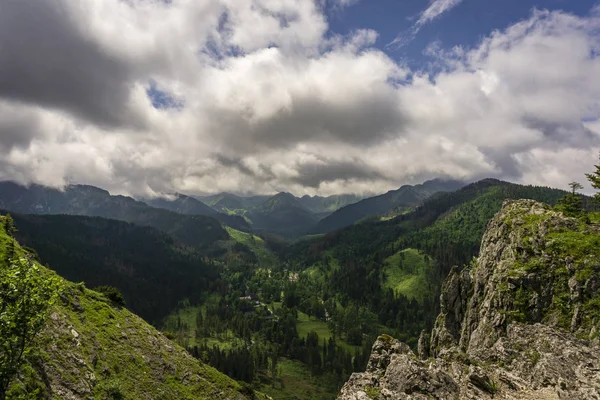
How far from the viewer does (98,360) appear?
302ft

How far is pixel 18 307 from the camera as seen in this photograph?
117 feet

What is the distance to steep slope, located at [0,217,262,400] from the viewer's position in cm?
7231

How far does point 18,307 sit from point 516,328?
2853 inches

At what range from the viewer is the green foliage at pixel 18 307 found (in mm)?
A: 35656

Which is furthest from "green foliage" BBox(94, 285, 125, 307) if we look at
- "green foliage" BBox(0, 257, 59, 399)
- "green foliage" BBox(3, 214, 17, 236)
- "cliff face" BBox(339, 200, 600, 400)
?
"cliff face" BBox(339, 200, 600, 400)

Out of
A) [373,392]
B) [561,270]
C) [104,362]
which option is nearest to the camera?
[373,392]

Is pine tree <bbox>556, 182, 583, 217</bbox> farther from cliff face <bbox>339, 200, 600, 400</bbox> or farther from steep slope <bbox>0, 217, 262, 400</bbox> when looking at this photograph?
steep slope <bbox>0, 217, 262, 400</bbox>

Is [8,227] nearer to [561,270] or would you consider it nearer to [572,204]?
[561,270]

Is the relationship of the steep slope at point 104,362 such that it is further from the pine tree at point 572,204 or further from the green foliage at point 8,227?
the pine tree at point 572,204

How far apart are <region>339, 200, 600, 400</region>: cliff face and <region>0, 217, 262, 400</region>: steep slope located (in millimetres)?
66802

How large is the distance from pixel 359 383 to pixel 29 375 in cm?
6839

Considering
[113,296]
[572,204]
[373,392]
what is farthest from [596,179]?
[113,296]

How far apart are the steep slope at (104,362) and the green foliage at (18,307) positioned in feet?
88.9

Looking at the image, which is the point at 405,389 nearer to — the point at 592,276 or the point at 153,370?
the point at 592,276
